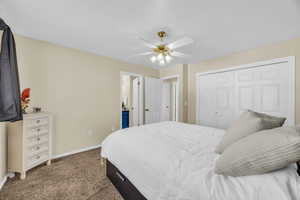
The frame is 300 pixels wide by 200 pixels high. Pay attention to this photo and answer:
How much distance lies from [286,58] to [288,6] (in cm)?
125

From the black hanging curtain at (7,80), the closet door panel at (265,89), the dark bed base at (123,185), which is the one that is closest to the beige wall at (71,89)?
the black hanging curtain at (7,80)


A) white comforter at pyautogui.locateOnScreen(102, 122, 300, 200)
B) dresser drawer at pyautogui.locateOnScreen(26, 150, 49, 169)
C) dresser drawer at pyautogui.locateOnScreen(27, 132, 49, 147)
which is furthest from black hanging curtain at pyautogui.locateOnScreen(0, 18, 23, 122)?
white comforter at pyautogui.locateOnScreen(102, 122, 300, 200)

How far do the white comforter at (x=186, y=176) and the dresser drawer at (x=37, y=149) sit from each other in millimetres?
1419

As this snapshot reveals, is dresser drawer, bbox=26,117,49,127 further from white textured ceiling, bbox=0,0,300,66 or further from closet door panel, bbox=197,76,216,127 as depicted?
closet door panel, bbox=197,76,216,127

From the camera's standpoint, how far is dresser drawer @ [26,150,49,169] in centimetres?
194

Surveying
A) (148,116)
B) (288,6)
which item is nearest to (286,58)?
(288,6)

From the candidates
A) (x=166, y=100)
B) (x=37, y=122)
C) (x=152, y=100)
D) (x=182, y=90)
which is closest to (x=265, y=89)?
(x=182, y=90)

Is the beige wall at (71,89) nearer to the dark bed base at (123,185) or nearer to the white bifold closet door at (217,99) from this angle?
the dark bed base at (123,185)

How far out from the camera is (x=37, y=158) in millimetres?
2080

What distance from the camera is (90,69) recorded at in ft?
10.1

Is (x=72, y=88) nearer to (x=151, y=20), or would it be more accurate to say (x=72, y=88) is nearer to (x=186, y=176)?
(x=151, y=20)

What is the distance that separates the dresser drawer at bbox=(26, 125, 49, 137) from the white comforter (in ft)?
4.67

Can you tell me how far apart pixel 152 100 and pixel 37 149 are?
289 cm

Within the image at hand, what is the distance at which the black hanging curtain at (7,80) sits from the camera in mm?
1468
